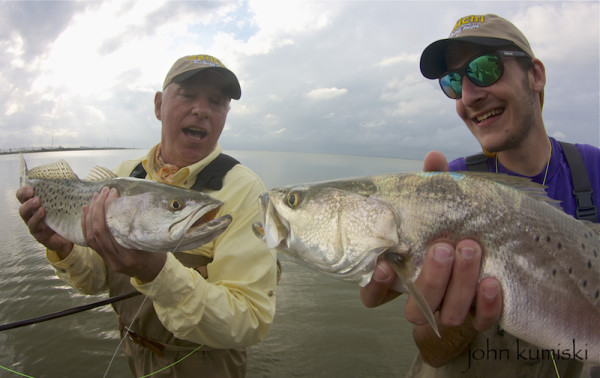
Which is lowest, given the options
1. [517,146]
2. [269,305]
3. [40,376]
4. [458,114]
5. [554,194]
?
[40,376]

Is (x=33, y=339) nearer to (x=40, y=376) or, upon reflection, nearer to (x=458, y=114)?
(x=40, y=376)

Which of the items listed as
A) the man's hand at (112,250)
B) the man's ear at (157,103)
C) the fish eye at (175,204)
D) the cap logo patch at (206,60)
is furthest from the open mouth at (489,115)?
the man's ear at (157,103)

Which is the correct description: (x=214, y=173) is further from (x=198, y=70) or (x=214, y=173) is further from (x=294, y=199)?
(x=294, y=199)

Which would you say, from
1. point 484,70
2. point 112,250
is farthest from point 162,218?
point 484,70

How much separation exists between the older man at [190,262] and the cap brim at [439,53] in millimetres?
1976

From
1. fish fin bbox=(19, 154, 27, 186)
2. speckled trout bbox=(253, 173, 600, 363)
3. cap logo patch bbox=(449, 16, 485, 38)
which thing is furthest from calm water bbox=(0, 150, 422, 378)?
cap logo patch bbox=(449, 16, 485, 38)

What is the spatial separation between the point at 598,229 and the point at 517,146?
0.90 metres

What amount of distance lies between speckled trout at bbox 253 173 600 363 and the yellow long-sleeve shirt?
78 centimetres

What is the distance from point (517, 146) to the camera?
261 cm

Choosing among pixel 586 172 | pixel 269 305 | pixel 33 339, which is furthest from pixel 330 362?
pixel 33 339

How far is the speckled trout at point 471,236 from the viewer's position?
173 cm

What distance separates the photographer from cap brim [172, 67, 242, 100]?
10.1ft

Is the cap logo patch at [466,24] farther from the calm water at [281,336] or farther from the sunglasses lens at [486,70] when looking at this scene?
the calm water at [281,336]

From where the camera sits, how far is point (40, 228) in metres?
3.05
